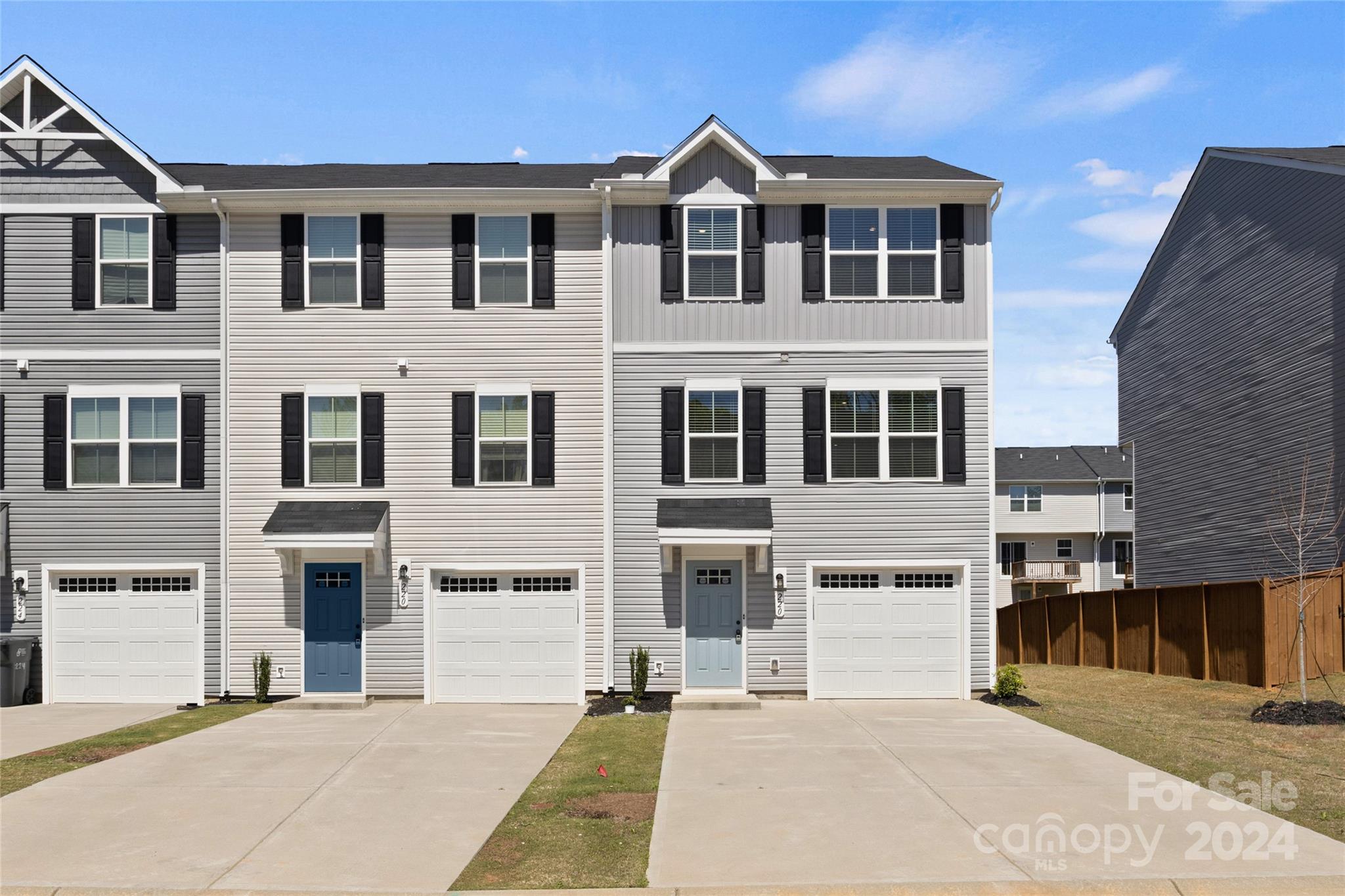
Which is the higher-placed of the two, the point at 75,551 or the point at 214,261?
the point at 214,261

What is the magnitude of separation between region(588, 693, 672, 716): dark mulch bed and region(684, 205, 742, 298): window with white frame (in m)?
6.66

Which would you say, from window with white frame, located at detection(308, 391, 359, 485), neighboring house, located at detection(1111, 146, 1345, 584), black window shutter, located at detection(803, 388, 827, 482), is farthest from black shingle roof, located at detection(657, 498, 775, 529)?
neighboring house, located at detection(1111, 146, 1345, 584)

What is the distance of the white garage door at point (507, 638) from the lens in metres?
18.4

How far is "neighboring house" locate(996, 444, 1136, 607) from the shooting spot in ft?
165

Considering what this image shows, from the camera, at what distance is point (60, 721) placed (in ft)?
54.5

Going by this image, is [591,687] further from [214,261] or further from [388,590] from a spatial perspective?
[214,261]

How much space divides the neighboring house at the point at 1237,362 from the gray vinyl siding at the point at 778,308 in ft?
32.4

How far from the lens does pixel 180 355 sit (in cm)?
1862

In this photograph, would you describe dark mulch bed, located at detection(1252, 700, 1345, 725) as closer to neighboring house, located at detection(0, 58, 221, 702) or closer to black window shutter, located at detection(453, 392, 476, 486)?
black window shutter, located at detection(453, 392, 476, 486)

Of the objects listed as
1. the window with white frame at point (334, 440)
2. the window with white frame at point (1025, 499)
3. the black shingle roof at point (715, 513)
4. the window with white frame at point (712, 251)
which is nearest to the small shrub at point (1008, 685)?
the black shingle roof at point (715, 513)

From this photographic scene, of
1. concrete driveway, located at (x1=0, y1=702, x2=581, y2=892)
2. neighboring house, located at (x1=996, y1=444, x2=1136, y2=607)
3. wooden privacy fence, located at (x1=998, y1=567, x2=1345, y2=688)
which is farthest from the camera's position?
neighboring house, located at (x1=996, y1=444, x2=1136, y2=607)

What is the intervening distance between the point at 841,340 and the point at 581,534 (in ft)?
17.9

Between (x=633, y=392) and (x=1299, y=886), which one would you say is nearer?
(x=1299, y=886)

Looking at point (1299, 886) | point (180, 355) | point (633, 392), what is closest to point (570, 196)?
point (633, 392)
